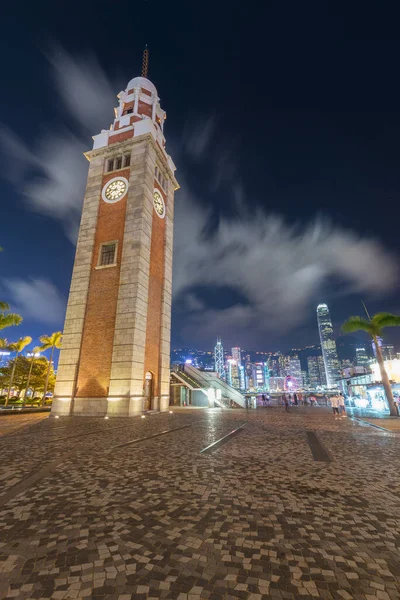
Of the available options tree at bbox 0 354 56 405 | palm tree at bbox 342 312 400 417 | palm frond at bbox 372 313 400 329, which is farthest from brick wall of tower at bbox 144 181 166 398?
tree at bbox 0 354 56 405

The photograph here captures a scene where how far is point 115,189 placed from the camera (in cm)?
2481

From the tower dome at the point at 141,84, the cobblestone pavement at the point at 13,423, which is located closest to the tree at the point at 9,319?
the cobblestone pavement at the point at 13,423

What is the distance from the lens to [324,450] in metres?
7.51

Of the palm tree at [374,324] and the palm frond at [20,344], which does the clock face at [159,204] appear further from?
A: the palm frond at [20,344]

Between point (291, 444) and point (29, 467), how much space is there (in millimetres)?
6876

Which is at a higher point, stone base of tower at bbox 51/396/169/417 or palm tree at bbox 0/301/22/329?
palm tree at bbox 0/301/22/329

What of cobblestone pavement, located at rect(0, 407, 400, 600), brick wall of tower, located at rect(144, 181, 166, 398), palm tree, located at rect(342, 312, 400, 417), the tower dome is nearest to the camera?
cobblestone pavement, located at rect(0, 407, 400, 600)

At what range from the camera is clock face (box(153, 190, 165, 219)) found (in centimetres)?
2620

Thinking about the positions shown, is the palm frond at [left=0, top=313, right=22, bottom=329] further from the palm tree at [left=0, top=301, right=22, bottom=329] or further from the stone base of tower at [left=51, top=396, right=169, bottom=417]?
the stone base of tower at [left=51, top=396, right=169, bottom=417]

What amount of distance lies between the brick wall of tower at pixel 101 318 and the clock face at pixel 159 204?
3.24 metres

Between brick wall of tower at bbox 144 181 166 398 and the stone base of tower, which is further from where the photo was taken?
brick wall of tower at bbox 144 181 166 398

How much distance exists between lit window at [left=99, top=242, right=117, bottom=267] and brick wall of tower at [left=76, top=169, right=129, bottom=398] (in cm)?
35

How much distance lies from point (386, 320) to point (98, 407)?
23.7m

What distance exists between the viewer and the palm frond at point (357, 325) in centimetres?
2391
